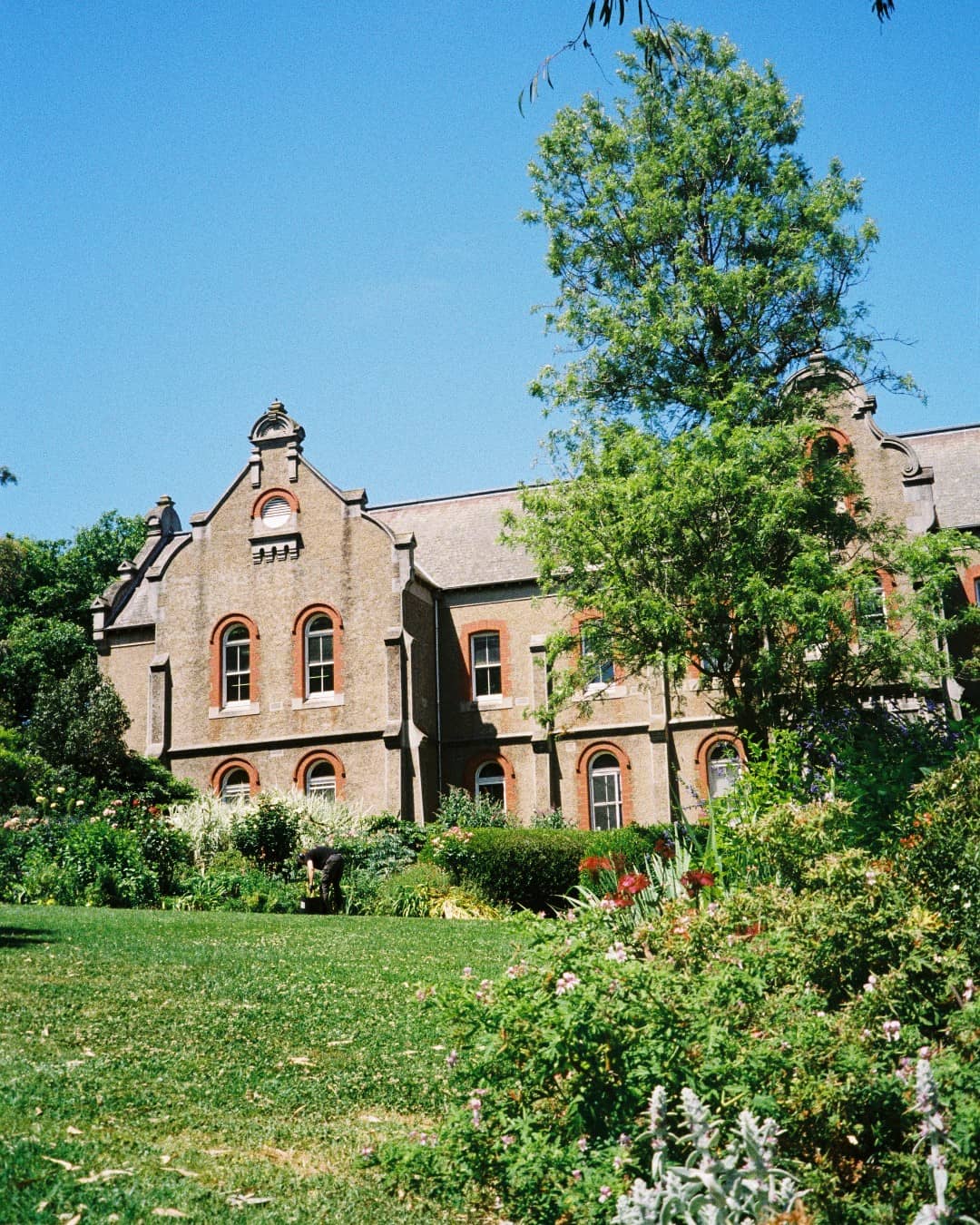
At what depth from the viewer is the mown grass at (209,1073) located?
5473 mm

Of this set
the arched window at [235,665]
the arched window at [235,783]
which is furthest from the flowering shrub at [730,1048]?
the arched window at [235,665]

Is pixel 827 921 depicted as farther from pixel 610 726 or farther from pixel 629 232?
pixel 610 726

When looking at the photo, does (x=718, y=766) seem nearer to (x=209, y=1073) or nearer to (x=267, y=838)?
(x=267, y=838)

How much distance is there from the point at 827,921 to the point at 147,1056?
4.72 meters

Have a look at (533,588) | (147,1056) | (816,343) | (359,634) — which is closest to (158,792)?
(359,634)

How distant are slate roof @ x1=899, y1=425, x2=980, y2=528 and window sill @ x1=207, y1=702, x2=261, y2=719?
18978 mm

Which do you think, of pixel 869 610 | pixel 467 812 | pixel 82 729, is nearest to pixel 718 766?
pixel 467 812

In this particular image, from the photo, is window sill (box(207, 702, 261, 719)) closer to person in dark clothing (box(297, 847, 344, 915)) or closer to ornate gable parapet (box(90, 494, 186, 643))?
ornate gable parapet (box(90, 494, 186, 643))

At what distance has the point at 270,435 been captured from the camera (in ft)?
112

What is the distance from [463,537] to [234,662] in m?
8.00

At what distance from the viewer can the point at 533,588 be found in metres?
33.8

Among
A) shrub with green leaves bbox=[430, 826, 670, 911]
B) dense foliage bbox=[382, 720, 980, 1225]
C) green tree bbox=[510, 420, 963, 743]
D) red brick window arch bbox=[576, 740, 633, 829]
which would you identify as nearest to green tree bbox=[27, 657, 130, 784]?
shrub with green leaves bbox=[430, 826, 670, 911]

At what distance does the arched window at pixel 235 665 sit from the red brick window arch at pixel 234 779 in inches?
70.7

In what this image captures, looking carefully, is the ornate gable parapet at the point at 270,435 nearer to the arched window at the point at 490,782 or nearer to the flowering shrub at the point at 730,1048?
the arched window at the point at 490,782
